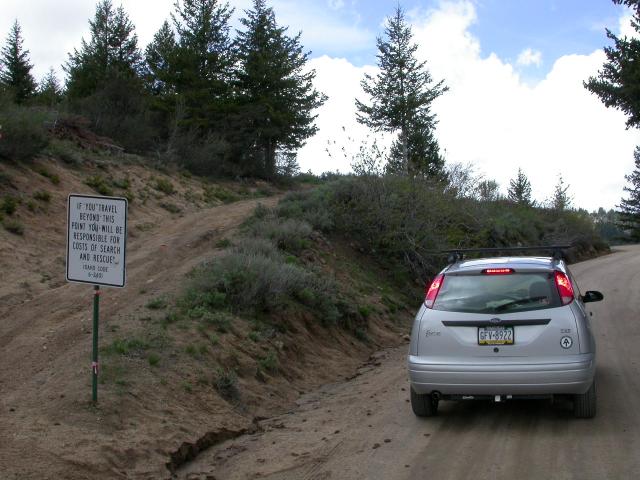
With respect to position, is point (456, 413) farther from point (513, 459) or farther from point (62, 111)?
point (62, 111)

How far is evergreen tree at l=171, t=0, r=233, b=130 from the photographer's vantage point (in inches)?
1563

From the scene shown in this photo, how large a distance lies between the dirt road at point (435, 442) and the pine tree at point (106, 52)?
117ft

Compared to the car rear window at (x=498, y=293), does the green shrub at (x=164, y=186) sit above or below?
above

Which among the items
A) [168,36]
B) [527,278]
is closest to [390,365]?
[527,278]

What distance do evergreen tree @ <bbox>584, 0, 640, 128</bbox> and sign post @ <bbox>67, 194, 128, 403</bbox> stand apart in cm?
1097

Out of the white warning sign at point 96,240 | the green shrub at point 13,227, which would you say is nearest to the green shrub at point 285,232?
the green shrub at point 13,227

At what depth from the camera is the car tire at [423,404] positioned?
788cm

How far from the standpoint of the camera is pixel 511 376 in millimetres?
7176

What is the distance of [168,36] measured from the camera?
4369 centimetres

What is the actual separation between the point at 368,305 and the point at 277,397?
643 centimetres

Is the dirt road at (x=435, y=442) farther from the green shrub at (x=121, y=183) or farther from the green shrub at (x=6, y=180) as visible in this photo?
the green shrub at (x=121, y=183)

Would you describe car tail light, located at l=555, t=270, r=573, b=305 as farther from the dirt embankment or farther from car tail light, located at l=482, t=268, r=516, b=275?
the dirt embankment

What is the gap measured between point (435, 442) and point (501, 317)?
1459mm

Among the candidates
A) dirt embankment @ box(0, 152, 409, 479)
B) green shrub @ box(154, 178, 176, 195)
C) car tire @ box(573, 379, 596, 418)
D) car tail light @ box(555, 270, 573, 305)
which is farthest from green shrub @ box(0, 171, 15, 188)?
car tire @ box(573, 379, 596, 418)
